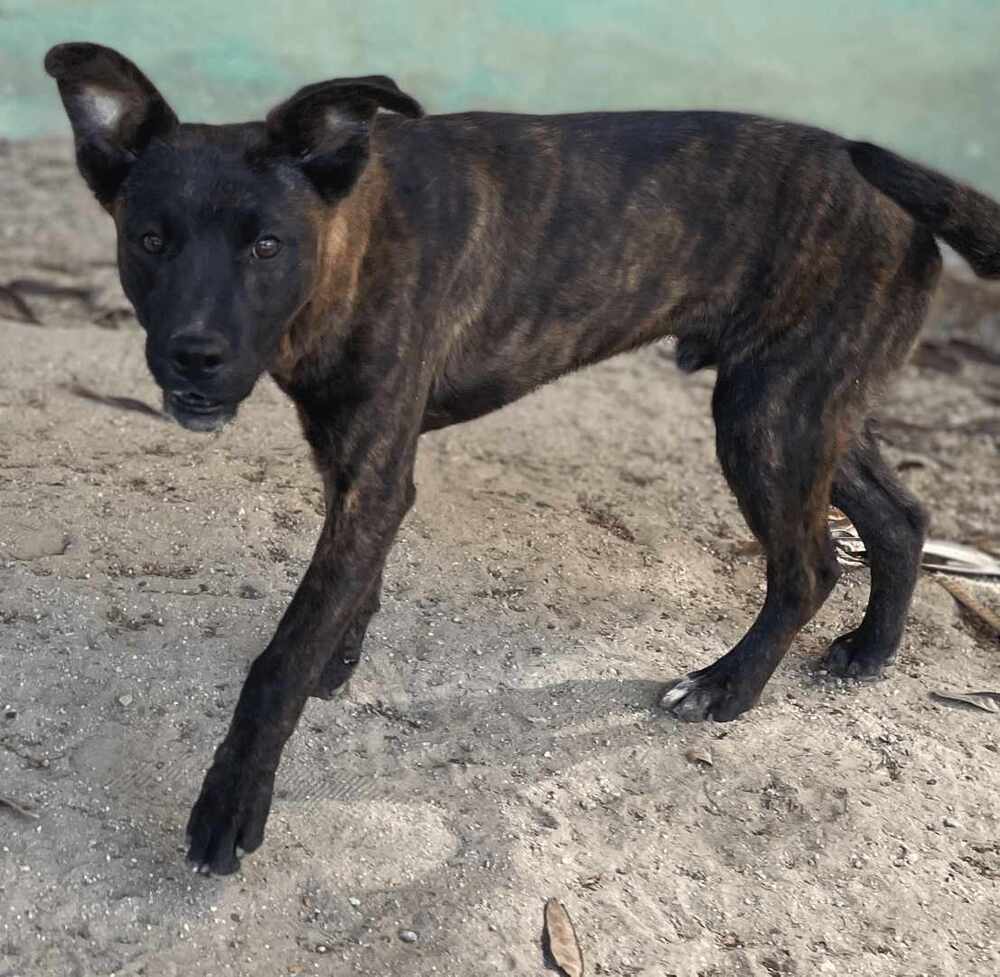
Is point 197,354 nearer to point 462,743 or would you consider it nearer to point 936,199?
point 462,743

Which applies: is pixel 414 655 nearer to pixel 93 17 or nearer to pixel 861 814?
pixel 861 814

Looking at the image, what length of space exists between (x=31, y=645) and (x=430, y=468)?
1.88 meters

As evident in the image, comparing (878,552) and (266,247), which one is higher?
(266,247)

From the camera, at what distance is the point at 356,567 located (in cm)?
372

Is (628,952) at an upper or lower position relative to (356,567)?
lower

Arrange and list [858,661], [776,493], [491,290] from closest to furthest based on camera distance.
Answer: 1. [491,290]
2. [776,493]
3. [858,661]

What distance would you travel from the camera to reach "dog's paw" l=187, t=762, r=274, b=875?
3.46 meters

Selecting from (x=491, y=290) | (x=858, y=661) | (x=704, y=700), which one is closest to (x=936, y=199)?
(x=491, y=290)

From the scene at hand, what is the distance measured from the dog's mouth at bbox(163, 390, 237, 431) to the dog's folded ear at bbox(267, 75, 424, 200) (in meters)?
0.56

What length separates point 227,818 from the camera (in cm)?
347

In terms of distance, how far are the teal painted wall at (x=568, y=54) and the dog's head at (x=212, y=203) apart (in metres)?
6.24

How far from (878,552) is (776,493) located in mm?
545

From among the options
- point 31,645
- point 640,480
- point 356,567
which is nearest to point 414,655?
point 356,567

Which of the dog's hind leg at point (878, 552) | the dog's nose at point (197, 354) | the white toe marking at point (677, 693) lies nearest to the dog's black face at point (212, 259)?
the dog's nose at point (197, 354)
